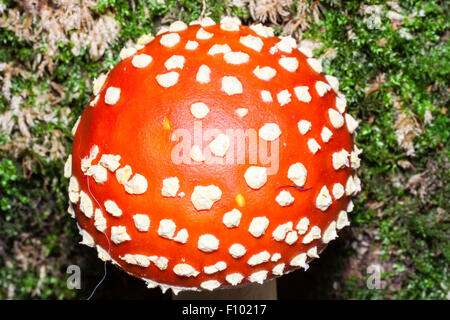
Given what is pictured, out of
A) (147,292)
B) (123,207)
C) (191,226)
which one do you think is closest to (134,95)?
(123,207)

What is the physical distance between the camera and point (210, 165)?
1.73m

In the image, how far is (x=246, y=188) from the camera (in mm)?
1744

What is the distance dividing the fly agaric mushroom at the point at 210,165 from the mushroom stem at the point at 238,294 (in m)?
0.51

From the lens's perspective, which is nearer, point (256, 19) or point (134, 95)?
point (134, 95)

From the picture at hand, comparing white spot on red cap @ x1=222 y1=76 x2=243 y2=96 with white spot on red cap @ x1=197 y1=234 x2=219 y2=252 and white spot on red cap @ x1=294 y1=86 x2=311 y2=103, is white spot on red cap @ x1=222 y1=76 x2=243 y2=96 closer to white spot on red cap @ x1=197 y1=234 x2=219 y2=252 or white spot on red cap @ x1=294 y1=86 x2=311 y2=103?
white spot on red cap @ x1=294 y1=86 x2=311 y2=103

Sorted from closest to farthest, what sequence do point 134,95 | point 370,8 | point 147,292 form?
point 134,95
point 370,8
point 147,292

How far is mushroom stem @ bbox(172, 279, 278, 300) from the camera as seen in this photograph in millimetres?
2447

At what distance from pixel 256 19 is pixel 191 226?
124 cm

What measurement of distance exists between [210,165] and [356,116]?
1.20 metres

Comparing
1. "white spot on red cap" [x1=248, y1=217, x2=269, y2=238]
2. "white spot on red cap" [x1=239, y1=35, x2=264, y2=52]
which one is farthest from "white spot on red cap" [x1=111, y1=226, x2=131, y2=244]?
"white spot on red cap" [x1=239, y1=35, x2=264, y2=52]

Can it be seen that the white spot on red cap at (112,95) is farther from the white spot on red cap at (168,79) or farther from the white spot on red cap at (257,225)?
the white spot on red cap at (257,225)

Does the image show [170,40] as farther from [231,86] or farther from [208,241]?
[208,241]

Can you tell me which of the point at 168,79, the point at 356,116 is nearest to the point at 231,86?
the point at 168,79

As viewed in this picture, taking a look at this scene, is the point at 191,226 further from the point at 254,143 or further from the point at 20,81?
the point at 20,81
